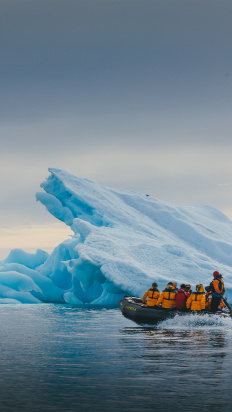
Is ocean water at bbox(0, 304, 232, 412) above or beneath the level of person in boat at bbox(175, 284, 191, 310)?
beneath

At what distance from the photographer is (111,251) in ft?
81.1

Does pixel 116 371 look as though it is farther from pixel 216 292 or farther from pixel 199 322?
pixel 216 292

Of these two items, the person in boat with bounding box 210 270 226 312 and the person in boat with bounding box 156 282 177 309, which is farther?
the person in boat with bounding box 156 282 177 309

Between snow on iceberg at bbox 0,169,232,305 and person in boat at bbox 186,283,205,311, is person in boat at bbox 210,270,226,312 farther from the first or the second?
snow on iceberg at bbox 0,169,232,305

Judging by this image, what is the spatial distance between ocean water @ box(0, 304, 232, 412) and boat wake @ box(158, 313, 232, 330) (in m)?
1.14

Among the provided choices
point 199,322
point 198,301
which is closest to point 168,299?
point 198,301

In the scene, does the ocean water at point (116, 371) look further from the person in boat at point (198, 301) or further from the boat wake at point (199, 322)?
the person in boat at point (198, 301)

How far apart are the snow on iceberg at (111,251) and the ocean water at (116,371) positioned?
10.7 metres

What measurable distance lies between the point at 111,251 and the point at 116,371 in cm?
1714

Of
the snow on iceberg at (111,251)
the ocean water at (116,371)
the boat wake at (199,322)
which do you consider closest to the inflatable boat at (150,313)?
the boat wake at (199,322)

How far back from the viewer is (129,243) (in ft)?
87.6

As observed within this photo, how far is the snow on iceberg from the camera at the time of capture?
79.8 feet

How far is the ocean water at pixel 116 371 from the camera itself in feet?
18.9

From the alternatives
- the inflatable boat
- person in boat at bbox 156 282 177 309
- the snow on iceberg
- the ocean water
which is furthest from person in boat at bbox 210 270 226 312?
the snow on iceberg
